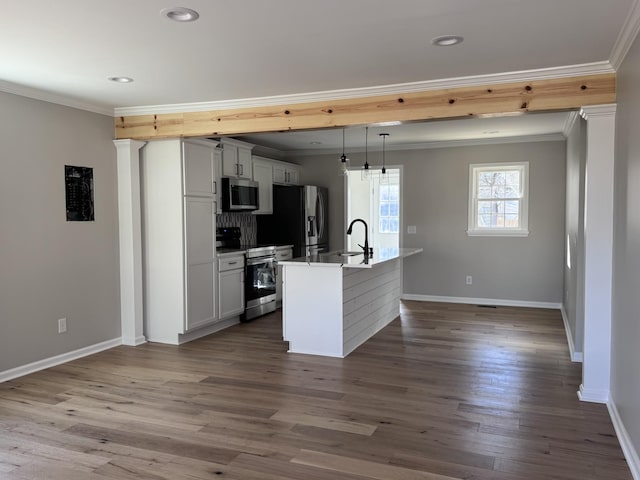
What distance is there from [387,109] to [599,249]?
1889mm

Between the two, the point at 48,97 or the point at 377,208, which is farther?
the point at 377,208

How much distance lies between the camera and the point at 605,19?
2.67m

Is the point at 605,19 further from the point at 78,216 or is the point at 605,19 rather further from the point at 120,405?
the point at 78,216

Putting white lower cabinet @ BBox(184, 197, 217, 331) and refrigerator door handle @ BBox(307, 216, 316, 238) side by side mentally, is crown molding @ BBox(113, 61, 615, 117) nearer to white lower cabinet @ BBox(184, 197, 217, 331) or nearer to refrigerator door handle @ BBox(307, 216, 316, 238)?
white lower cabinet @ BBox(184, 197, 217, 331)

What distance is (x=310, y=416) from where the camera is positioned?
128 inches

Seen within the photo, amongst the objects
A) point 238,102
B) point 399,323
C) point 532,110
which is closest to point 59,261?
point 238,102

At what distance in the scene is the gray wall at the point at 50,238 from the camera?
397cm

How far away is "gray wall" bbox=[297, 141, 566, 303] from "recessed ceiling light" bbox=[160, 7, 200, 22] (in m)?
5.33

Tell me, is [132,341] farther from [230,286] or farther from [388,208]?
[388,208]

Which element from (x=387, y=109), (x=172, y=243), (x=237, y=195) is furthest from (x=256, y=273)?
(x=387, y=109)

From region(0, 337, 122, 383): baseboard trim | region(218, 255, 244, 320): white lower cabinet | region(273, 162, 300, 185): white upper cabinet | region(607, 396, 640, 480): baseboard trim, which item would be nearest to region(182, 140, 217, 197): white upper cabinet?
region(218, 255, 244, 320): white lower cabinet

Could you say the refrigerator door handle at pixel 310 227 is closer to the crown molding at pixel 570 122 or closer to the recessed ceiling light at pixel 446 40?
the crown molding at pixel 570 122

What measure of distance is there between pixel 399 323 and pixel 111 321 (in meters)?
3.23

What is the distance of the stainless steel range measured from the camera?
6.07 metres
